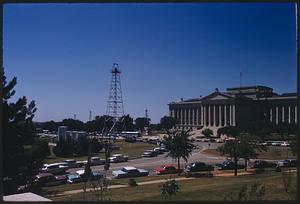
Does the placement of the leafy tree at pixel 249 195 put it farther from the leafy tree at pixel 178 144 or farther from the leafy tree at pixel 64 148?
the leafy tree at pixel 178 144

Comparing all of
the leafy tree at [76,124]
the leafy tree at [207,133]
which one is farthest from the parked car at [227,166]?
the leafy tree at [207,133]

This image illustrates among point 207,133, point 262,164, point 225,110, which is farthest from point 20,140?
point 225,110

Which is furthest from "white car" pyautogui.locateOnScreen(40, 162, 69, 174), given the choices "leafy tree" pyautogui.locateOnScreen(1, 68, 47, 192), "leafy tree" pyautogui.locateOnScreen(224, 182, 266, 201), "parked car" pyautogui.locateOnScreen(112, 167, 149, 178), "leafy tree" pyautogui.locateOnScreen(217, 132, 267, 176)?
"leafy tree" pyautogui.locateOnScreen(224, 182, 266, 201)

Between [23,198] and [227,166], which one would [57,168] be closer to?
[227,166]

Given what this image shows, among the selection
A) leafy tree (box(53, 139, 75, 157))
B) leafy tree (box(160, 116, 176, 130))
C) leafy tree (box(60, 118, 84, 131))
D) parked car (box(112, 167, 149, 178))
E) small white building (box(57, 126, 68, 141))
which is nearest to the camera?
leafy tree (box(60, 118, 84, 131))

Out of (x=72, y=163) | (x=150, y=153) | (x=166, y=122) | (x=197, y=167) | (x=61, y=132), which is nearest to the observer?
(x=72, y=163)

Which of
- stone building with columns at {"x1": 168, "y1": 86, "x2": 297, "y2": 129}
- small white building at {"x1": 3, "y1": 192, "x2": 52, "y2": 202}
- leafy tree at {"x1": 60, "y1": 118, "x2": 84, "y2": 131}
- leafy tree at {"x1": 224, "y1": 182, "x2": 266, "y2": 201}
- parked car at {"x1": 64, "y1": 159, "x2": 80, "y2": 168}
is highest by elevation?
stone building with columns at {"x1": 168, "y1": 86, "x2": 297, "y2": 129}

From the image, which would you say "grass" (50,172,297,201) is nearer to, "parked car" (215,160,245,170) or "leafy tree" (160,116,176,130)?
"leafy tree" (160,116,176,130)

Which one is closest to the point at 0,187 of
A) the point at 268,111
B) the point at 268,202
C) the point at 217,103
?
the point at 268,202
